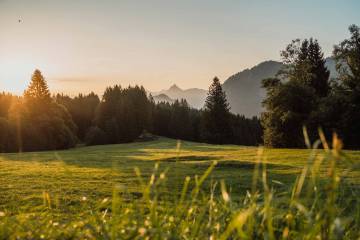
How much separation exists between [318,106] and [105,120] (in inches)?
2490

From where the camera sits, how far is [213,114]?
95.7 m

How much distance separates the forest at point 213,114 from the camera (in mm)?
50188

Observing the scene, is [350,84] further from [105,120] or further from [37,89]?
[105,120]

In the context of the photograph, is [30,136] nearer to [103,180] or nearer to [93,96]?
[93,96]

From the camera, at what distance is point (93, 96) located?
406 ft

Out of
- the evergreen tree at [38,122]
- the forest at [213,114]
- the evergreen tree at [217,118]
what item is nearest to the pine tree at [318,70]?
the forest at [213,114]

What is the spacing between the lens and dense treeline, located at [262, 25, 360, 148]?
4847 cm

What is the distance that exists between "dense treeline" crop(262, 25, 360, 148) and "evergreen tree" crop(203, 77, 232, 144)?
37382 millimetres

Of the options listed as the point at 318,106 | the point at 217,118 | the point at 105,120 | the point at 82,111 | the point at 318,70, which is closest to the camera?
the point at 318,106

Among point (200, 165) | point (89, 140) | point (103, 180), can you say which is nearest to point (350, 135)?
point (200, 165)

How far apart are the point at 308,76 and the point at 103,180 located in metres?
49.2

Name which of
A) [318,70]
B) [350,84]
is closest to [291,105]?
[350,84]

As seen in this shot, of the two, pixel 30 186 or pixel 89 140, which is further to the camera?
pixel 89 140

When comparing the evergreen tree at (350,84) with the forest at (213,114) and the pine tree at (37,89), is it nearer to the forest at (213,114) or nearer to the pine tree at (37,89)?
the forest at (213,114)
